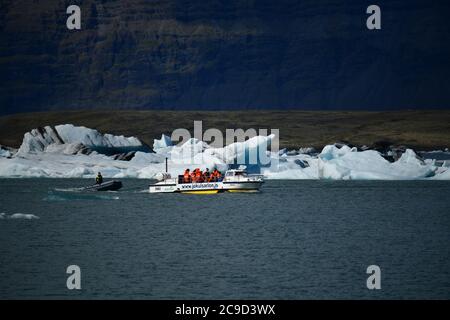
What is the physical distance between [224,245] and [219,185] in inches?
1188

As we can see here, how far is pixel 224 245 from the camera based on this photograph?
48281 mm

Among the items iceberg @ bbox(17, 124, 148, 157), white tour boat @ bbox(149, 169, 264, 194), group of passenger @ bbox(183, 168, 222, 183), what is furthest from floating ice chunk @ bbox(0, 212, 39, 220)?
iceberg @ bbox(17, 124, 148, 157)

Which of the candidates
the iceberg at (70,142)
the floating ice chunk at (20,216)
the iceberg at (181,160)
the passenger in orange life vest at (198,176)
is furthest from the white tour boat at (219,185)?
the iceberg at (70,142)

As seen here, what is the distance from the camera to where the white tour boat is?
7844 cm

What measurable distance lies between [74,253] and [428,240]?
1696cm

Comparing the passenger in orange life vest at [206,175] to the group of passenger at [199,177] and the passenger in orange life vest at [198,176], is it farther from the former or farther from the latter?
the passenger in orange life vest at [198,176]

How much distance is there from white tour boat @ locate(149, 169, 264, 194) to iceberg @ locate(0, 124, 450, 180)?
17.9 ft

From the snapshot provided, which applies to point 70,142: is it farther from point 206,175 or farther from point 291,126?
point 291,126

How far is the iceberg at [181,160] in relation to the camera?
3494 inches

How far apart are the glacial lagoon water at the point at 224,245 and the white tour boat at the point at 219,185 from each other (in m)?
0.71

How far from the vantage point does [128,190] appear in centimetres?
8231

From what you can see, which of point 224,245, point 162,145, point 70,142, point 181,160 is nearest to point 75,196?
point 181,160

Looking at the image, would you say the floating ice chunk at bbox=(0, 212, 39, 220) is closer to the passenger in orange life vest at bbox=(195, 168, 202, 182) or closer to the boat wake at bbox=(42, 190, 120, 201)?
the boat wake at bbox=(42, 190, 120, 201)

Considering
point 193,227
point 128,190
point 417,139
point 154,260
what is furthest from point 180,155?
Result: point 417,139
